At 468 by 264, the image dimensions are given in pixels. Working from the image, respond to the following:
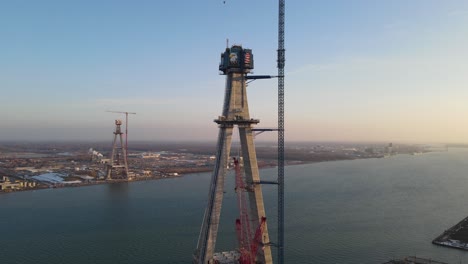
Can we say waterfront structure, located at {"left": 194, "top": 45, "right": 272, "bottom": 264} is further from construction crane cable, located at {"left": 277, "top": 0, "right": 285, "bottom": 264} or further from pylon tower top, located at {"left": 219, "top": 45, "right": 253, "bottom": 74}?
construction crane cable, located at {"left": 277, "top": 0, "right": 285, "bottom": 264}

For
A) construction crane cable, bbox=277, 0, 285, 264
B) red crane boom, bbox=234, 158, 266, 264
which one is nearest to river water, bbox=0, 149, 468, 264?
red crane boom, bbox=234, 158, 266, 264

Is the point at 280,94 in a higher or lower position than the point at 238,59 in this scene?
lower

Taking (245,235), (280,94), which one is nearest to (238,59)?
(280,94)

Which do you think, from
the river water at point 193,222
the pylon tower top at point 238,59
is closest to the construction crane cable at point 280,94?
the pylon tower top at point 238,59

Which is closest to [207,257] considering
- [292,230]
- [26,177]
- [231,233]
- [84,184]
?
[231,233]

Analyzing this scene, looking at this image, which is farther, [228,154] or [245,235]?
[245,235]

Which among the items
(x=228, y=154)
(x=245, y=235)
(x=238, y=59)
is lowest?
(x=245, y=235)

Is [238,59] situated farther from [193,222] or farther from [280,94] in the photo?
[193,222]
